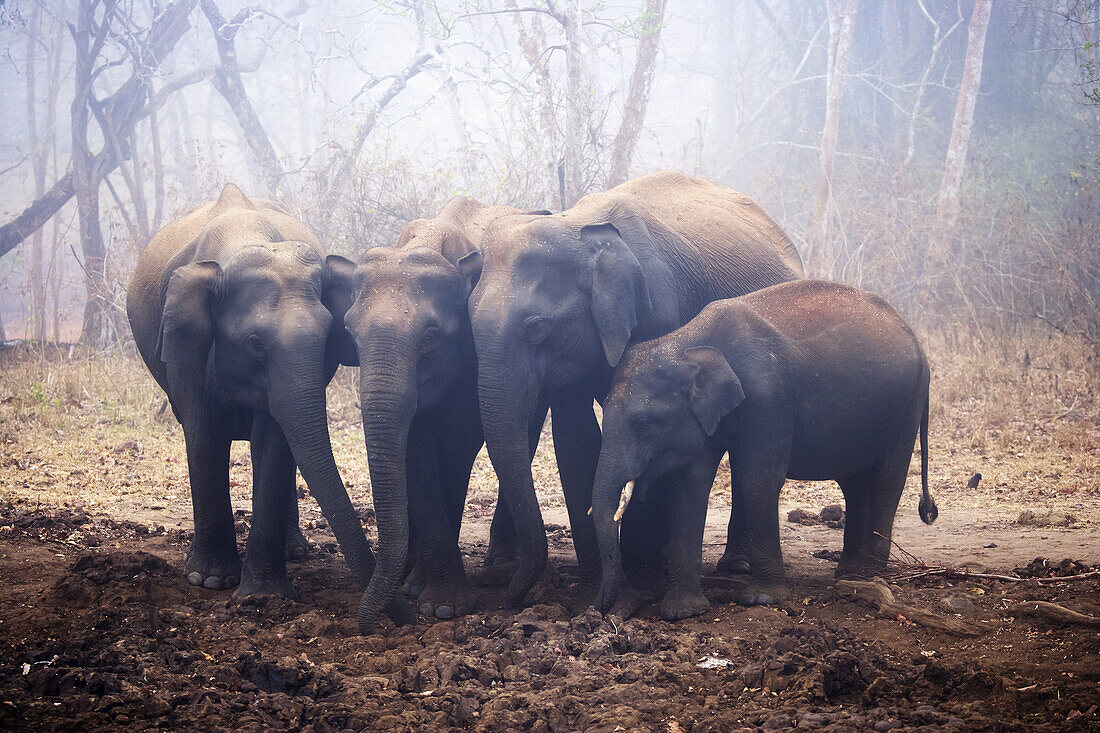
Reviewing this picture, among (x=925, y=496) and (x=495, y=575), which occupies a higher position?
(x=925, y=496)

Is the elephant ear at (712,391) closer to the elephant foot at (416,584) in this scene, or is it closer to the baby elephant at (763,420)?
the baby elephant at (763,420)

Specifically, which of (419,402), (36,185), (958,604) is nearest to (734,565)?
(958,604)

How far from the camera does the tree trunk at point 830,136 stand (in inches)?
797

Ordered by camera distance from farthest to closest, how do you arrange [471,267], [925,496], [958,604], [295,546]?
[295,546], [925,496], [471,267], [958,604]

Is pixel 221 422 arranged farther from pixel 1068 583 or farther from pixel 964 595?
pixel 1068 583

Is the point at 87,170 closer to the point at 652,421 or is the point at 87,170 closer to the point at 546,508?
the point at 546,508

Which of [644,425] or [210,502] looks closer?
[644,425]

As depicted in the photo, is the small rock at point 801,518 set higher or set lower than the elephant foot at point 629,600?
lower

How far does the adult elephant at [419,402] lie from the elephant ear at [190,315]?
81cm

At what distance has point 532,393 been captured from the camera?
5.84 meters

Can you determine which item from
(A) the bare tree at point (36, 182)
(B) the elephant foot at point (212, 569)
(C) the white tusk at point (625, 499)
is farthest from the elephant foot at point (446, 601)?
(A) the bare tree at point (36, 182)

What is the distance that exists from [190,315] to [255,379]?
0.53 m

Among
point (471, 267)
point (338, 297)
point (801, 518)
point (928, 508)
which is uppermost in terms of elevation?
point (471, 267)

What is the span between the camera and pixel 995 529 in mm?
7523
